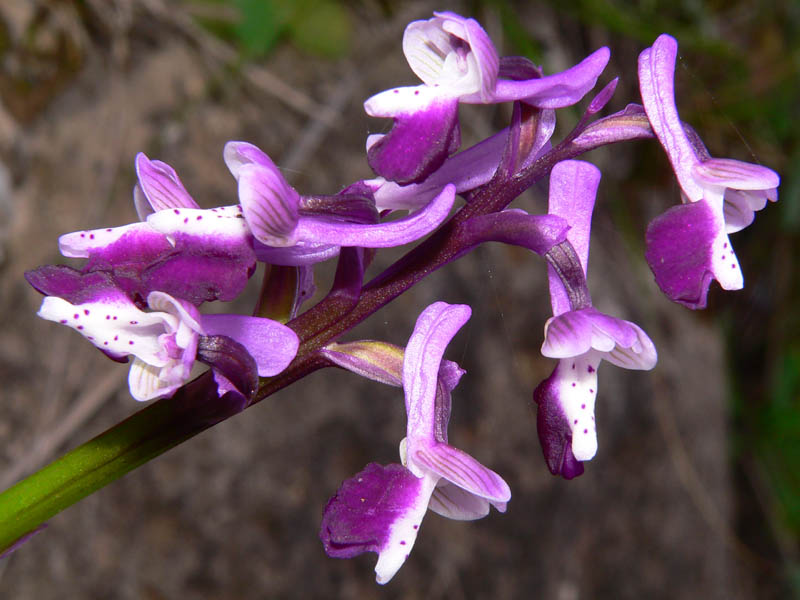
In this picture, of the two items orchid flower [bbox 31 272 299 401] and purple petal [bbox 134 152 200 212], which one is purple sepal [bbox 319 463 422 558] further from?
purple petal [bbox 134 152 200 212]

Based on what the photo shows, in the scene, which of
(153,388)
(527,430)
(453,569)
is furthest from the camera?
(527,430)

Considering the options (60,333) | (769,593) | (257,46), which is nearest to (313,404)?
(60,333)

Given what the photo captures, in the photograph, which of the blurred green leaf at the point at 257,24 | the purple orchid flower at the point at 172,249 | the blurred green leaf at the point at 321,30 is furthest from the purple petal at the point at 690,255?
the blurred green leaf at the point at 321,30

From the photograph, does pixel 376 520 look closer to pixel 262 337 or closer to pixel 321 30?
pixel 262 337

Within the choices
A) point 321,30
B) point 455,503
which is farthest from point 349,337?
point 455,503

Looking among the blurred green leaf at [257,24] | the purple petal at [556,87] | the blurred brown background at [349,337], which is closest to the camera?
the purple petal at [556,87]

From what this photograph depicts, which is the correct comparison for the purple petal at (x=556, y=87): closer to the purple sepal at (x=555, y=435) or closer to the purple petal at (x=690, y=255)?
the purple petal at (x=690, y=255)

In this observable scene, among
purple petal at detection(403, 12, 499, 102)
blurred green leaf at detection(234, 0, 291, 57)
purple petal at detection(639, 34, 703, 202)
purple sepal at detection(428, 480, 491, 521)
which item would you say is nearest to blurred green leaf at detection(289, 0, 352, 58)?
blurred green leaf at detection(234, 0, 291, 57)

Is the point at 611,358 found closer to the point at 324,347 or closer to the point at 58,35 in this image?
the point at 324,347
